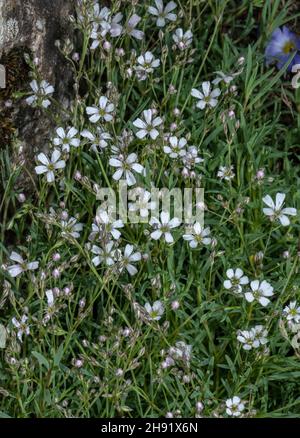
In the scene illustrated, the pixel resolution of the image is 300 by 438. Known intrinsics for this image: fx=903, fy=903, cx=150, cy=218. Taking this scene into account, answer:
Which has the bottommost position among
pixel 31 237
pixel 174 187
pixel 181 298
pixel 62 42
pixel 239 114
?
pixel 181 298

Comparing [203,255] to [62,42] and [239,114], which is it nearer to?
[239,114]

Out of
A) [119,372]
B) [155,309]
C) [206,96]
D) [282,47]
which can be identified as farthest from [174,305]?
[282,47]

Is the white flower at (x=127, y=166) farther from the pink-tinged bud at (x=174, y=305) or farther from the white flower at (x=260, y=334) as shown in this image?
the white flower at (x=260, y=334)

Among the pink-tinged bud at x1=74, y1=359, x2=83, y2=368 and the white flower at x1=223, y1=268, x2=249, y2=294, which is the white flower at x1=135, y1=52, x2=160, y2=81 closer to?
the white flower at x1=223, y1=268, x2=249, y2=294

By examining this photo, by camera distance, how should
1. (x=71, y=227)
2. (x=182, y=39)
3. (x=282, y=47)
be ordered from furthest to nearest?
1. (x=282, y=47)
2. (x=182, y=39)
3. (x=71, y=227)

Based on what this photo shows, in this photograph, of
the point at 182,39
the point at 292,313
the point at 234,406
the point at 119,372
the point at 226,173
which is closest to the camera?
the point at 119,372

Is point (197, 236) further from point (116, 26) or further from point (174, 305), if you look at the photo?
point (116, 26)

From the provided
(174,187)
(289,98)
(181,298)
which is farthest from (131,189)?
(289,98)

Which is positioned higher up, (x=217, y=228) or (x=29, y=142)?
(x=29, y=142)
